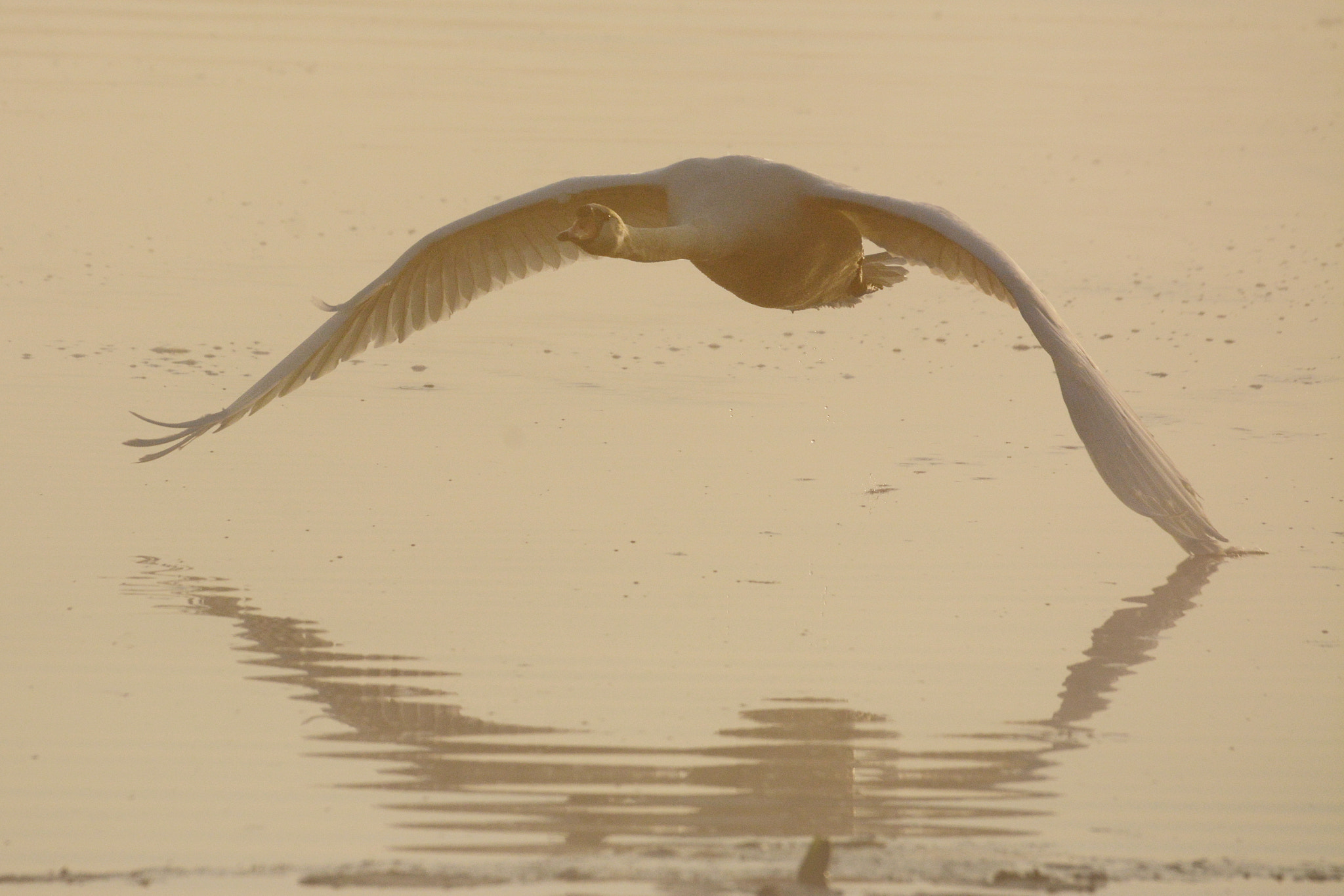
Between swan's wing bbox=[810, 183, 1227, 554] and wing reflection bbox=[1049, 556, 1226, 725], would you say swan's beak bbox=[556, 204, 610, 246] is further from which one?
wing reflection bbox=[1049, 556, 1226, 725]

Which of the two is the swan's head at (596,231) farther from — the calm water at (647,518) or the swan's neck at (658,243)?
the calm water at (647,518)

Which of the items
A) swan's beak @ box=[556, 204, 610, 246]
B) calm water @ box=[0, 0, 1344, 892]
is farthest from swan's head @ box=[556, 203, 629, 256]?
calm water @ box=[0, 0, 1344, 892]

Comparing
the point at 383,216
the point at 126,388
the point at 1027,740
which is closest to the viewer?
the point at 1027,740

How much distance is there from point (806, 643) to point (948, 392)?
4378mm

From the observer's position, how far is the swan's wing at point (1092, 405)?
865 centimetres

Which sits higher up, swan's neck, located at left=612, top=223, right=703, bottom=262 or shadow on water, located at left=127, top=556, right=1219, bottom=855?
swan's neck, located at left=612, top=223, right=703, bottom=262

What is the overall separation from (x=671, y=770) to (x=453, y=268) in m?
4.52

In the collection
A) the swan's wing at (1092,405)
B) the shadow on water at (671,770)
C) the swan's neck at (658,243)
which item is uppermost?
the swan's neck at (658,243)

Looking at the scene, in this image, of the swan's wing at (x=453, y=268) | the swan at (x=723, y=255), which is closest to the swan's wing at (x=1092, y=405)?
the swan at (x=723, y=255)

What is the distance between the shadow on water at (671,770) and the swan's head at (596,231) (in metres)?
1.65

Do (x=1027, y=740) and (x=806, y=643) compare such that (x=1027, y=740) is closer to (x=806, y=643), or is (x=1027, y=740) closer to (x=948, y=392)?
(x=806, y=643)

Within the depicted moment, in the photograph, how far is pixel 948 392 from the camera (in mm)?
13062

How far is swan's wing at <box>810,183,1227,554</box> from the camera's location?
8.65 m

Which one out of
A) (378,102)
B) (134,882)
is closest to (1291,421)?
(134,882)
